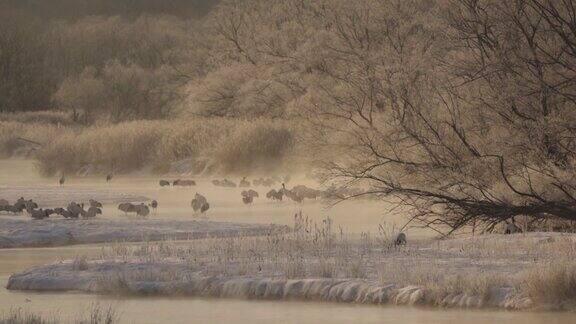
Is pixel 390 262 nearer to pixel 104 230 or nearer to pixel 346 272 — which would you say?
pixel 346 272

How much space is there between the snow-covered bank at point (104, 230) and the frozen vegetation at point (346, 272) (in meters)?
2.41

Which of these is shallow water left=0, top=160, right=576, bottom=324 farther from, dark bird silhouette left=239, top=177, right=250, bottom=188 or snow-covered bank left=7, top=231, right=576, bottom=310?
dark bird silhouette left=239, top=177, right=250, bottom=188

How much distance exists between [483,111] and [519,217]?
2.28 m

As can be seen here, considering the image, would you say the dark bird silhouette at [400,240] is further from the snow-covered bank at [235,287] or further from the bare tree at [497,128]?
the snow-covered bank at [235,287]

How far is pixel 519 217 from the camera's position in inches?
766

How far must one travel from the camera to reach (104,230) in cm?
2139

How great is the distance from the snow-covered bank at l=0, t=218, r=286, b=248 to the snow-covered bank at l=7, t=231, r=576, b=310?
99.7 inches

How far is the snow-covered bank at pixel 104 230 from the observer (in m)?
20.6

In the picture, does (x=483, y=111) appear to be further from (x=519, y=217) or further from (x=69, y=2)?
(x=69, y=2)

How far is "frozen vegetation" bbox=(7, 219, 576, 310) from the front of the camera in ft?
44.4

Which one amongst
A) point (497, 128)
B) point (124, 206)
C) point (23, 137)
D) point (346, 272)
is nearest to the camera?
point (346, 272)

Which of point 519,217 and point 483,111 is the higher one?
point 483,111

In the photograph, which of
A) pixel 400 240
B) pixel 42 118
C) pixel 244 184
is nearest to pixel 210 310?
pixel 400 240

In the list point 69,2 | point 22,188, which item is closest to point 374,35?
point 22,188
